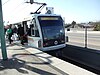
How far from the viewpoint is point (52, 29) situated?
11500 millimetres

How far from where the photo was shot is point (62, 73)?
246 inches

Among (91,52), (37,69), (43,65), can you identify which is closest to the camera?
(37,69)

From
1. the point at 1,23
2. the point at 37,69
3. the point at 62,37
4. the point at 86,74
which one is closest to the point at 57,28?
the point at 62,37

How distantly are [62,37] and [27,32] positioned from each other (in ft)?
9.25

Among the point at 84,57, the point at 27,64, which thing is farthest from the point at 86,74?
the point at 84,57

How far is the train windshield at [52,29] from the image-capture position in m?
11.3

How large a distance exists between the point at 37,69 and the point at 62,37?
5607 mm

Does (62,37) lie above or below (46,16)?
below

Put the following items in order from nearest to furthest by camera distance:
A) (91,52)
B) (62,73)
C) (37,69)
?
1. (62,73)
2. (37,69)
3. (91,52)

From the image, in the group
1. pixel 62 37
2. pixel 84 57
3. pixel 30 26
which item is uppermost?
pixel 30 26

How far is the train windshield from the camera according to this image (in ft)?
37.0

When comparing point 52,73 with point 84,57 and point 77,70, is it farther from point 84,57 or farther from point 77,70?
point 84,57

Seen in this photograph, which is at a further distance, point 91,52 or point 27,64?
point 91,52

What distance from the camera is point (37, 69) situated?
6.82m
